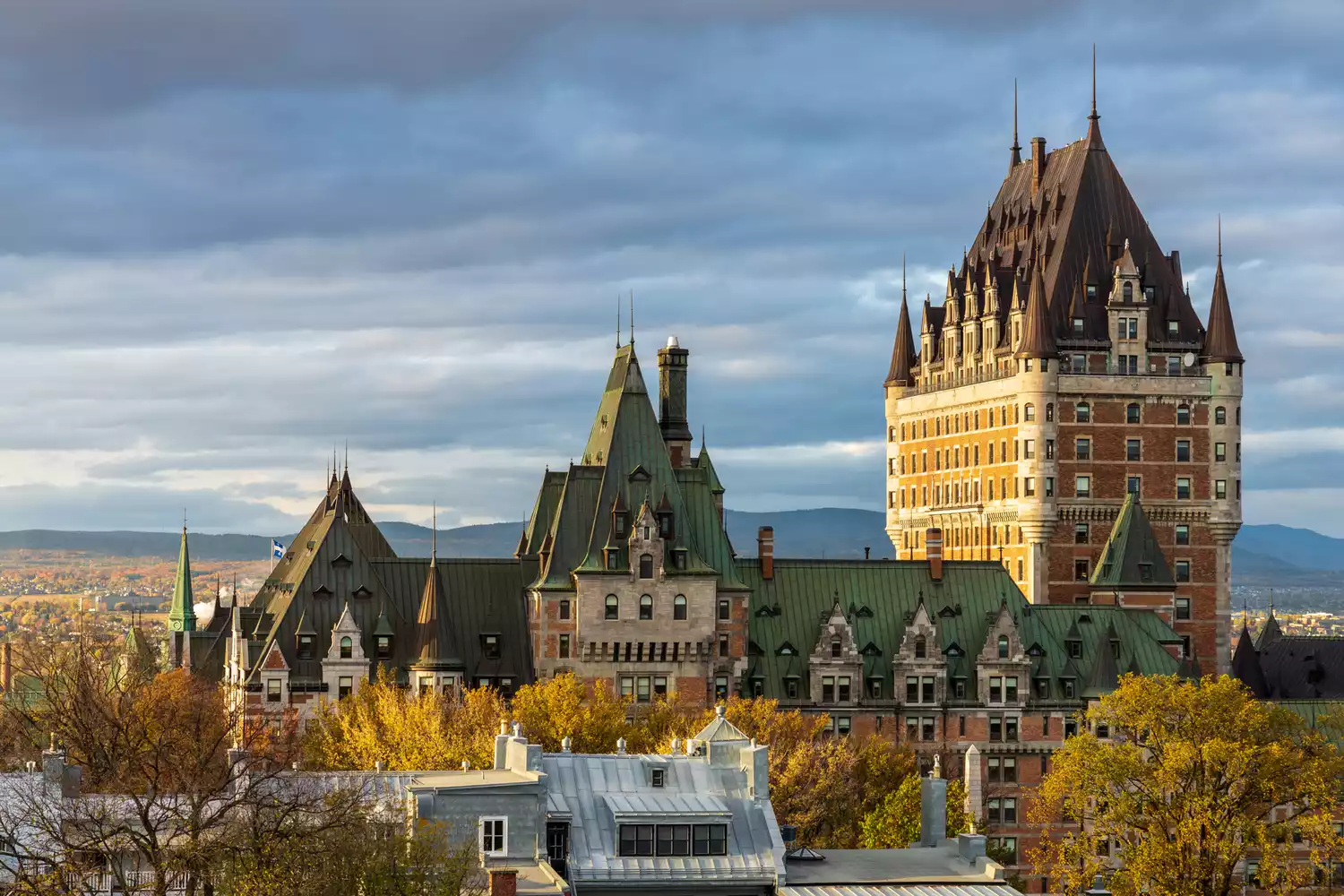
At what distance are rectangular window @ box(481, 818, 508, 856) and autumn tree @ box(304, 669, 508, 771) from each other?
30.6 metres

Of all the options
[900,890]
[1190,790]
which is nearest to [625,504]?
[1190,790]

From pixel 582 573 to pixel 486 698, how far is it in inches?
648

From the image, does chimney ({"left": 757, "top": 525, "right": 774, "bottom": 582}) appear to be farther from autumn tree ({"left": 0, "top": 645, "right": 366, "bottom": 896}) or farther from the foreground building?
the foreground building

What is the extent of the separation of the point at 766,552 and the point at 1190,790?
65495 millimetres

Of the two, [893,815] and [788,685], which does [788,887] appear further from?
[788,685]

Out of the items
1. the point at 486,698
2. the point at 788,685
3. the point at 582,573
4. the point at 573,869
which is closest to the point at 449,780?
the point at 573,869

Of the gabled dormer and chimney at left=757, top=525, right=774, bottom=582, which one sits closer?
the gabled dormer

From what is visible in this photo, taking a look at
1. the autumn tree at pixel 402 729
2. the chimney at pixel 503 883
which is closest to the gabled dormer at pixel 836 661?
the autumn tree at pixel 402 729

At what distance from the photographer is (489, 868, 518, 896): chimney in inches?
3684

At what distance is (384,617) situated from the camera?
17725cm

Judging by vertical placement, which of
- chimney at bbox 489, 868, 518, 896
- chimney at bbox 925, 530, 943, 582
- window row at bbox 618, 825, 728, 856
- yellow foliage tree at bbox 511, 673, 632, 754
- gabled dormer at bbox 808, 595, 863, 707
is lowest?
chimney at bbox 489, 868, 518, 896

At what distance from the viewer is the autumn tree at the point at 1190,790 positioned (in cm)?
12681

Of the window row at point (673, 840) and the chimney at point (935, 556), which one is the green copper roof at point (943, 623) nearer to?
the chimney at point (935, 556)

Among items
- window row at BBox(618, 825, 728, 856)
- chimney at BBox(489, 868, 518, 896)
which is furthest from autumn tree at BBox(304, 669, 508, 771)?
chimney at BBox(489, 868, 518, 896)
